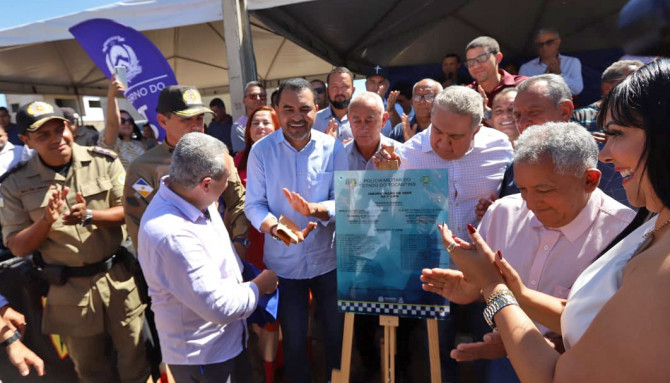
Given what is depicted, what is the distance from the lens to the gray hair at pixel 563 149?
1.54 meters

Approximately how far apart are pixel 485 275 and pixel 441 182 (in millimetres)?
855

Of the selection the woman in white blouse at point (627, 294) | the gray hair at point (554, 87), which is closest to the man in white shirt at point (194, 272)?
the woman in white blouse at point (627, 294)

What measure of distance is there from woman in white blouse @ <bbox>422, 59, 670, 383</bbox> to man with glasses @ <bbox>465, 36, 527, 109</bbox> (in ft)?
8.94

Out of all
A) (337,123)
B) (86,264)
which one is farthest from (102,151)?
(337,123)

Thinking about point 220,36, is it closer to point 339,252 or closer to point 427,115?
point 427,115

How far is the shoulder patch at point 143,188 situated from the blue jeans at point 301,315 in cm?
113

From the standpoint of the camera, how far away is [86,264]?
2811 mm

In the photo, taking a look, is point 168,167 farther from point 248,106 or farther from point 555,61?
point 555,61

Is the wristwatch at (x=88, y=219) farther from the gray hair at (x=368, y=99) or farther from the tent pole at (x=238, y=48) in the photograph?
the tent pole at (x=238, y=48)

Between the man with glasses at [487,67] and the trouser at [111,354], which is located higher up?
the man with glasses at [487,67]

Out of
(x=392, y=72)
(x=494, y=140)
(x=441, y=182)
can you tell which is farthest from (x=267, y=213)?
(x=392, y=72)

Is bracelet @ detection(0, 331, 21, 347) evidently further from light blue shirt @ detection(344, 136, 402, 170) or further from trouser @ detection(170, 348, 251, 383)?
light blue shirt @ detection(344, 136, 402, 170)

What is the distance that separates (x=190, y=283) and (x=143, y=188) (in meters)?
1.30

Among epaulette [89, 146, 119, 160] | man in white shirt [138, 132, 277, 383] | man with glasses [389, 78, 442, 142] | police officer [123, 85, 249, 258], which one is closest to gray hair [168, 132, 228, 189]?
man in white shirt [138, 132, 277, 383]
